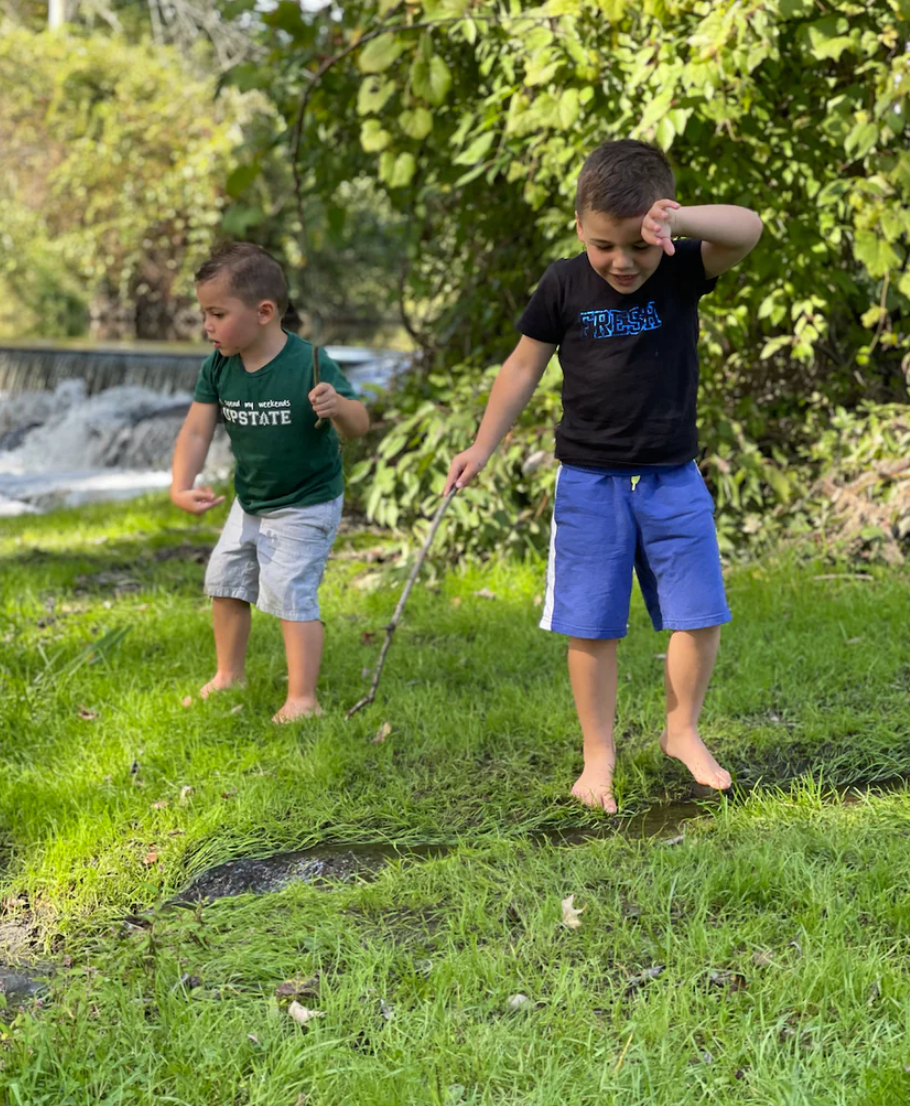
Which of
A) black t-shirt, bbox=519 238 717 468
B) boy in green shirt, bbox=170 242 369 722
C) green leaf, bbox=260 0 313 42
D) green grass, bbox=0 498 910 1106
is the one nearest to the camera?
green grass, bbox=0 498 910 1106

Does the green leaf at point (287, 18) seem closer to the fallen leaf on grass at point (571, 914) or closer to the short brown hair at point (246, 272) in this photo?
the short brown hair at point (246, 272)

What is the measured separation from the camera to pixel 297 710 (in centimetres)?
355

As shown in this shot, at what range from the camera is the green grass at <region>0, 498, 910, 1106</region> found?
1921 millimetres

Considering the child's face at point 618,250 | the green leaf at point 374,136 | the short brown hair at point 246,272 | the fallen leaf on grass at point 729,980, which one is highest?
the green leaf at point 374,136

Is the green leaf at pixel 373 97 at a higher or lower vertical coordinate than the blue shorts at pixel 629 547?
higher

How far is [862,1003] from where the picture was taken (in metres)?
2.00

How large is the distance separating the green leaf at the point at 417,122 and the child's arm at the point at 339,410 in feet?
5.16

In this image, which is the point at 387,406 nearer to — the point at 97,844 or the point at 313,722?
the point at 313,722

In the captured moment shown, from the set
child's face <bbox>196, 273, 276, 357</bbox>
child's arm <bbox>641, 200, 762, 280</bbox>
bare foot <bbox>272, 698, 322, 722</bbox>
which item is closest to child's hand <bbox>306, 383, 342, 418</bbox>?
child's face <bbox>196, 273, 276, 357</bbox>

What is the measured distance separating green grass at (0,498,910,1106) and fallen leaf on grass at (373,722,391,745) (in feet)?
0.08

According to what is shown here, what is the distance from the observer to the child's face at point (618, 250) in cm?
259

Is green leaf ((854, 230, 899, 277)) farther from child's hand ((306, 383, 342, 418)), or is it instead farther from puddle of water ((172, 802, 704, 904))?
puddle of water ((172, 802, 704, 904))

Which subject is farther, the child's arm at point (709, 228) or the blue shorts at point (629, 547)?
the blue shorts at point (629, 547)

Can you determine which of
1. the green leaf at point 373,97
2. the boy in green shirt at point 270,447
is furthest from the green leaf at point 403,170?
the boy in green shirt at point 270,447
